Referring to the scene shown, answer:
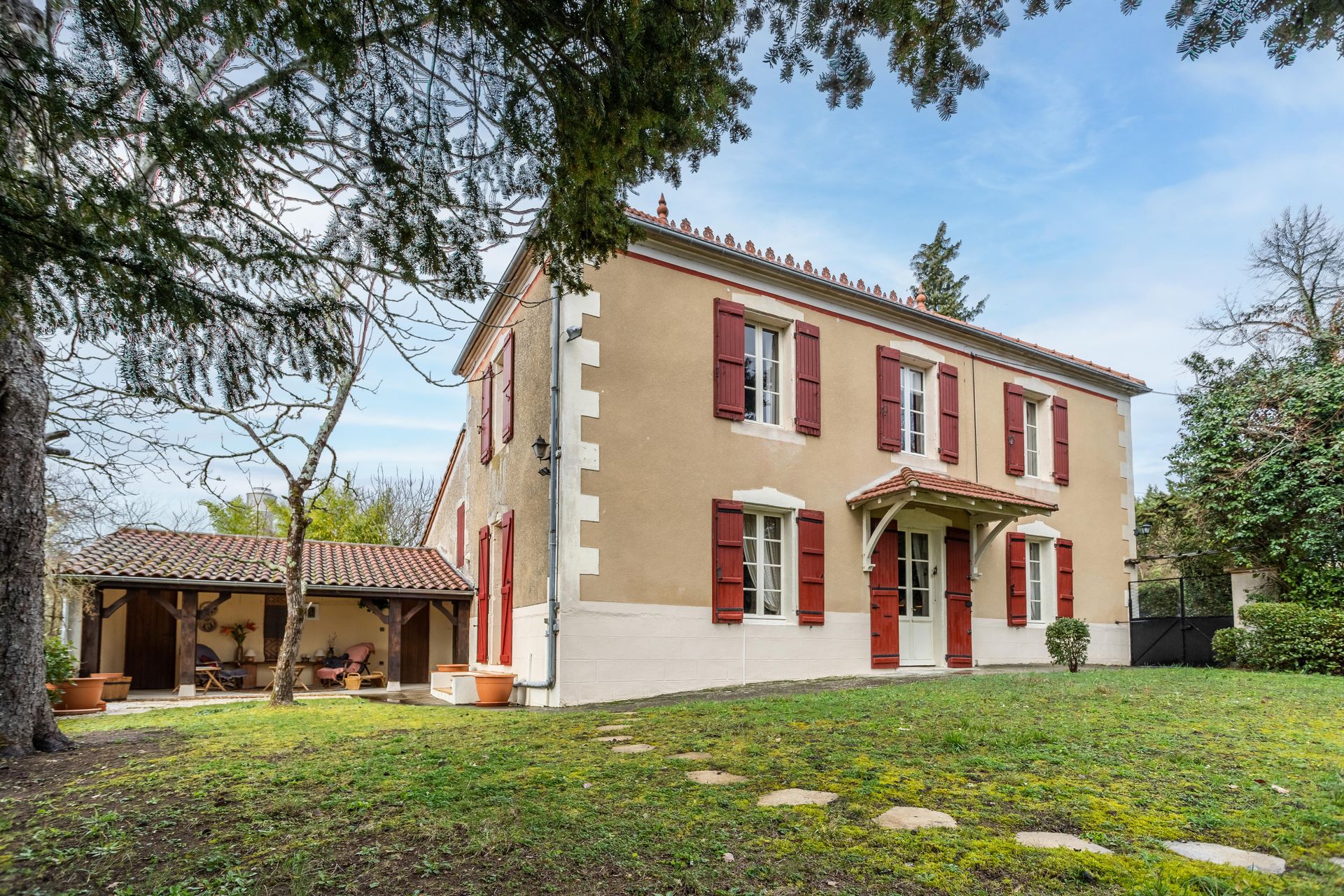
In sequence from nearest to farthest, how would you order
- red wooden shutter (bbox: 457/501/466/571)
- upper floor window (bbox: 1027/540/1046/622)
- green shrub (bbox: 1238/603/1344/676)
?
1. green shrub (bbox: 1238/603/1344/676)
2. upper floor window (bbox: 1027/540/1046/622)
3. red wooden shutter (bbox: 457/501/466/571)

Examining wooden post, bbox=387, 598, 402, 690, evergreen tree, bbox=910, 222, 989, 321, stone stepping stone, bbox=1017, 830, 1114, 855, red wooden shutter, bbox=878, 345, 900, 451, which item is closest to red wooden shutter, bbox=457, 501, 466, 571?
wooden post, bbox=387, 598, 402, 690

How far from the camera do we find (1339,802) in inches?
138

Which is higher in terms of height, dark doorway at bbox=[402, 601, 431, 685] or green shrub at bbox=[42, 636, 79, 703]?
green shrub at bbox=[42, 636, 79, 703]

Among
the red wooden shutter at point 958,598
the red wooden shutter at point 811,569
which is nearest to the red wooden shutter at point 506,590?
the red wooden shutter at point 811,569

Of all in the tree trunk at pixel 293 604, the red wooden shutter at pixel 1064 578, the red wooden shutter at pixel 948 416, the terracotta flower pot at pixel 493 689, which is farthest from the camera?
the red wooden shutter at pixel 1064 578

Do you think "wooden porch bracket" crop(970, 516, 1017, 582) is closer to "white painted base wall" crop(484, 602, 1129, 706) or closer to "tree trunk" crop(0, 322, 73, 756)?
"white painted base wall" crop(484, 602, 1129, 706)

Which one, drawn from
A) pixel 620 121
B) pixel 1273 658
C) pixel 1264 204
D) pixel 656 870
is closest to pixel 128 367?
pixel 620 121

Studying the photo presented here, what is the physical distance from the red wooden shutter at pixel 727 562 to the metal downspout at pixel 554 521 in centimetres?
189

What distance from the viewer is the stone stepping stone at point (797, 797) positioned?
3551 millimetres

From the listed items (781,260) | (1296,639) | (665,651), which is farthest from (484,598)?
(1296,639)

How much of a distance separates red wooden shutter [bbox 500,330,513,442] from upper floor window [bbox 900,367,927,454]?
17.8ft

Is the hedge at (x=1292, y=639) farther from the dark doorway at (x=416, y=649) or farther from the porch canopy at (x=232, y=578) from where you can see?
the dark doorway at (x=416, y=649)

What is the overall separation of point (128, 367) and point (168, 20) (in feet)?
4.48

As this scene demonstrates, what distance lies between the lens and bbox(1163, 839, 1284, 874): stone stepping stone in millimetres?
2818
